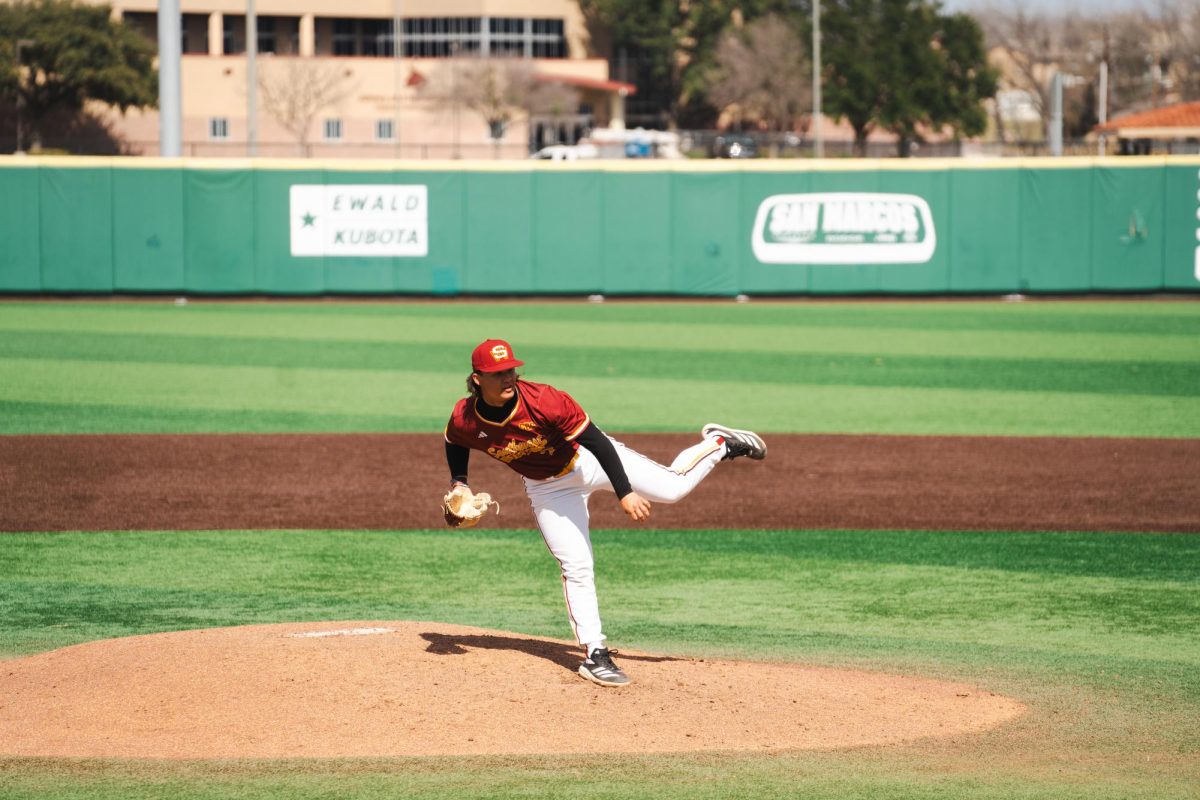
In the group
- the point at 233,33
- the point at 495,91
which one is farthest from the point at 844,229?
the point at 233,33

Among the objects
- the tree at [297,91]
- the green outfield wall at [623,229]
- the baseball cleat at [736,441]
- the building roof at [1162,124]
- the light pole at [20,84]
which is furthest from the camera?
the tree at [297,91]

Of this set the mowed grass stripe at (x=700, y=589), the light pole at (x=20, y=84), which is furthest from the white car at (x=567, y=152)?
the mowed grass stripe at (x=700, y=589)

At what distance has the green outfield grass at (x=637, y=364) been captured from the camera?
16438mm

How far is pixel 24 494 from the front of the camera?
40.5ft

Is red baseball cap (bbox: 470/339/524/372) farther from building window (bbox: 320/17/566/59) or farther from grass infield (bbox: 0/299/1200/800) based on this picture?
building window (bbox: 320/17/566/59)

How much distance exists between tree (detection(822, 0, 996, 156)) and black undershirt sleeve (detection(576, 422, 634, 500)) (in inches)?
2565

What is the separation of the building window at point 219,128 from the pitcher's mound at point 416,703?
214 feet

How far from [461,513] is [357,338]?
17.1 meters

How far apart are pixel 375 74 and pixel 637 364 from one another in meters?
56.1

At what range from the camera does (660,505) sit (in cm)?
1256

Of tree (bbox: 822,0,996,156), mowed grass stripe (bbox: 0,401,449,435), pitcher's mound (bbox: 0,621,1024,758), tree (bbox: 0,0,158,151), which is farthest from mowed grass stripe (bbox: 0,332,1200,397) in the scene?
tree (bbox: 822,0,996,156)

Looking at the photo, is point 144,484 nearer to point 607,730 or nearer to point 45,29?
point 607,730

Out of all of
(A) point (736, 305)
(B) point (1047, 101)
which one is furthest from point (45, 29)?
(B) point (1047, 101)

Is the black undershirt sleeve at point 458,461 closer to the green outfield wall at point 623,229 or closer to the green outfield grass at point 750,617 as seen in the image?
the green outfield grass at point 750,617
